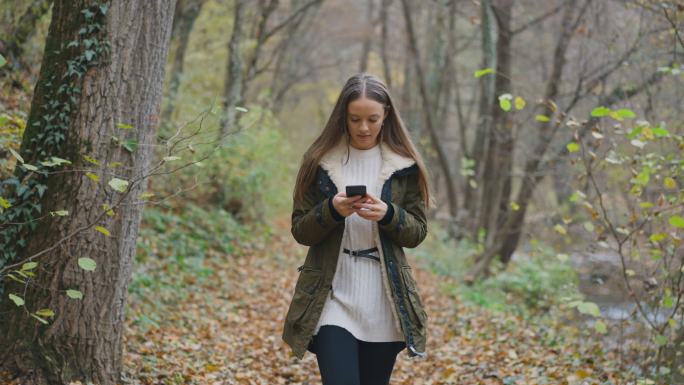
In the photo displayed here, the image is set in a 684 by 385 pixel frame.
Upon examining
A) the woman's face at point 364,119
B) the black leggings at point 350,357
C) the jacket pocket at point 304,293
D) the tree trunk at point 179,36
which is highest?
the tree trunk at point 179,36

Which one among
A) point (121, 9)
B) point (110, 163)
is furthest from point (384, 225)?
point (121, 9)

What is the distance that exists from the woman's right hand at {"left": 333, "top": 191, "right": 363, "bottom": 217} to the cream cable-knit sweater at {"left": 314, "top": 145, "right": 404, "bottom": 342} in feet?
0.76

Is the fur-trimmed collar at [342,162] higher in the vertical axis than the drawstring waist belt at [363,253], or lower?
higher

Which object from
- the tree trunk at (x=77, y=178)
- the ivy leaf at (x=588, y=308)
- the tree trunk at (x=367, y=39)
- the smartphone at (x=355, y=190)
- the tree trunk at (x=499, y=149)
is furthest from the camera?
the tree trunk at (x=367, y=39)

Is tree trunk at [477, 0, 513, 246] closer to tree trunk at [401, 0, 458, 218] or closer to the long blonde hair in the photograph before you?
tree trunk at [401, 0, 458, 218]

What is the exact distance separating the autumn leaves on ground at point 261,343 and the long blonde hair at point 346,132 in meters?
2.27

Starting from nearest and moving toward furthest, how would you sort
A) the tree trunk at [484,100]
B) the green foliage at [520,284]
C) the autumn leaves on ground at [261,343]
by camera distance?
the autumn leaves on ground at [261,343] < the green foliage at [520,284] < the tree trunk at [484,100]

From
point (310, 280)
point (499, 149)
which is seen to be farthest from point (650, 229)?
point (499, 149)

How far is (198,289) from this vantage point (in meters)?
9.05

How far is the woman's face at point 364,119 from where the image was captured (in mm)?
3553

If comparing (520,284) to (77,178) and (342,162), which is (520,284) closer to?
(342,162)

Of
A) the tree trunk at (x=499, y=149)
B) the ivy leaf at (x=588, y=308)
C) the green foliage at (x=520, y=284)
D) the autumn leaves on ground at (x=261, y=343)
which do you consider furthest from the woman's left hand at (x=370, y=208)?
the tree trunk at (x=499, y=149)

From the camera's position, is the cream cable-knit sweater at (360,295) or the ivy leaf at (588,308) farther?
the ivy leaf at (588,308)

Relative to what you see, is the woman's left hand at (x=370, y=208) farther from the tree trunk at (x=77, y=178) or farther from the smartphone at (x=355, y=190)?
the tree trunk at (x=77, y=178)
